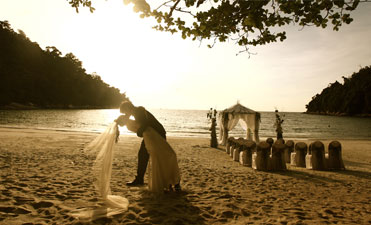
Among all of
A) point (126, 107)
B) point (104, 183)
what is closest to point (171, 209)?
point (104, 183)

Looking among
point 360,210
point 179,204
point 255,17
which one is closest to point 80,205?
point 179,204

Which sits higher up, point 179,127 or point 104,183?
point 104,183

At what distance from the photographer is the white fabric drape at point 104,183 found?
367 cm

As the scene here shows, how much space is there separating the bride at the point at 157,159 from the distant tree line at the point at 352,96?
397ft

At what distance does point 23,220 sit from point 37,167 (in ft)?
14.1

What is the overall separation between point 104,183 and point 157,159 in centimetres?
110

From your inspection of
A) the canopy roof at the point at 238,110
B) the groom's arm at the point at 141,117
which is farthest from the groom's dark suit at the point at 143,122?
the canopy roof at the point at 238,110

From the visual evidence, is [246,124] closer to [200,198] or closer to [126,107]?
[200,198]

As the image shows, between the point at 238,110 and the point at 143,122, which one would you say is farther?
the point at 238,110

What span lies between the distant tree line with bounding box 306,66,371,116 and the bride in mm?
120856

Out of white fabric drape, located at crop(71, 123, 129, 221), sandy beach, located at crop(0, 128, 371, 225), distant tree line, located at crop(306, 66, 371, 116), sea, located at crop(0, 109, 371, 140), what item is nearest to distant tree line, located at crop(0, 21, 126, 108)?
sea, located at crop(0, 109, 371, 140)

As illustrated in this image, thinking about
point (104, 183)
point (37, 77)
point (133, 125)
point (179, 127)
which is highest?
point (37, 77)

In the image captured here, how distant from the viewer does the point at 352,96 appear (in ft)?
354

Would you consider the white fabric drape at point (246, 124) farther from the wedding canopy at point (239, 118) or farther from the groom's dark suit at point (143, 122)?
the groom's dark suit at point (143, 122)
